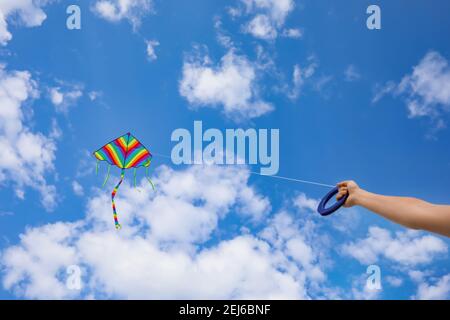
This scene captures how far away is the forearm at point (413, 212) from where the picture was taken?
0.64m

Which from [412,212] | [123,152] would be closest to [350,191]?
[412,212]

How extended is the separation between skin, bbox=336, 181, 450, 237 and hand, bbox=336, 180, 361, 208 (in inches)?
5.1

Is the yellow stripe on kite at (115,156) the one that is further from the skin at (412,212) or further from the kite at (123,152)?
the skin at (412,212)

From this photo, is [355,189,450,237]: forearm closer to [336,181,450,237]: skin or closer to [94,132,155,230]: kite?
[336,181,450,237]: skin

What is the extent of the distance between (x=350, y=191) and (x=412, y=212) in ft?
1.60

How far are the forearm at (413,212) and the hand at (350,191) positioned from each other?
160mm

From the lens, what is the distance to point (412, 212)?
0.70 m

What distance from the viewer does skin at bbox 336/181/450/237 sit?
25.1 inches

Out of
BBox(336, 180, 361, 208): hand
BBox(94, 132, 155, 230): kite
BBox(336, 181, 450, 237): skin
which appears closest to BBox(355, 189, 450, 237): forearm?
BBox(336, 181, 450, 237): skin

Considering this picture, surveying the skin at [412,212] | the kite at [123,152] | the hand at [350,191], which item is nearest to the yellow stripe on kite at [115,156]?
the kite at [123,152]

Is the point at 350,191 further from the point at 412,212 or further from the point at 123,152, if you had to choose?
the point at 123,152
